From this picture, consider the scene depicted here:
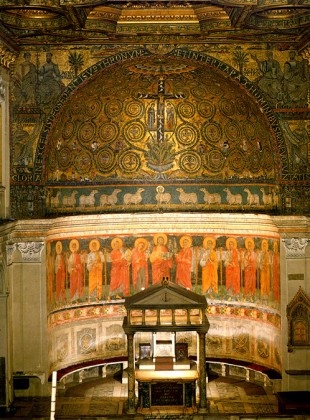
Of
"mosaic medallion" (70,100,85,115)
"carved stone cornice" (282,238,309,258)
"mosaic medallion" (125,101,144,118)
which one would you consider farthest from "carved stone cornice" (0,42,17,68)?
"carved stone cornice" (282,238,309,258)

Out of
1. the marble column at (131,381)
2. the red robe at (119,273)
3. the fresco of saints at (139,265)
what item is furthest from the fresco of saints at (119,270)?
the marble column at (131,381)

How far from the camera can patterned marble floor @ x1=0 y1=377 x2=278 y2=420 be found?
779 inches

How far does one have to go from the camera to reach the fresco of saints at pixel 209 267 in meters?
23.8

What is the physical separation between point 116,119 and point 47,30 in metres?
4.24

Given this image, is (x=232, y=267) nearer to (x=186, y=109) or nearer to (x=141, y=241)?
(x=141, y=241)

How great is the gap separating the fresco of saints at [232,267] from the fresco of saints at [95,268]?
3.71 meters

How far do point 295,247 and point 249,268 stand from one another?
2501mm

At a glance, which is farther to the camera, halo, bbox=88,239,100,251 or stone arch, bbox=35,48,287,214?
halo, bbox=88,239,100,251

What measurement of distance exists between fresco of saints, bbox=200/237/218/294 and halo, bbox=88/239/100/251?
310 centimetres

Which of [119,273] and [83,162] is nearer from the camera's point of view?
[83,162]

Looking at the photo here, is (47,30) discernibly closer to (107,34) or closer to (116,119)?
(107,34)

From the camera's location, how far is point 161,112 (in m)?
23.4

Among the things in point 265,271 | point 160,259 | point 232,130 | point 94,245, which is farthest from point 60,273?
point 232,130

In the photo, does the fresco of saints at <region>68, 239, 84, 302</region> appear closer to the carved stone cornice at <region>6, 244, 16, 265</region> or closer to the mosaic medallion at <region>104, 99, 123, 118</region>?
the carved stone cornice at <region>6, 244, 16, 265</region>
